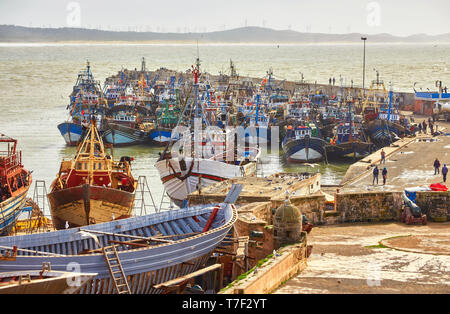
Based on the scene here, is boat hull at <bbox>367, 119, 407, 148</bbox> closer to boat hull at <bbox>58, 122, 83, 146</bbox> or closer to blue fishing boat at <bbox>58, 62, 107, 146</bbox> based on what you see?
blue fishing boat at <bbox>58, 62, 107, 146</bbox>

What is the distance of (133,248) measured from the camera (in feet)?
61.5

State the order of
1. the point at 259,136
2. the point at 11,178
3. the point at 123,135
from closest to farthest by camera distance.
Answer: the point at 11,178 → the point at 259,136 → the point at 123,135

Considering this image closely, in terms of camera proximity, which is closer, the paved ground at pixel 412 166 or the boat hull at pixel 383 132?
the paved ground at pixel 412 166

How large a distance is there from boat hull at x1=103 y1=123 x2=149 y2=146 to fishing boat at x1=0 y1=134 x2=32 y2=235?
29.0 meters

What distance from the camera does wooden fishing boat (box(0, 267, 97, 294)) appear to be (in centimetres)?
1505

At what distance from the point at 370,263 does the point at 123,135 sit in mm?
45708

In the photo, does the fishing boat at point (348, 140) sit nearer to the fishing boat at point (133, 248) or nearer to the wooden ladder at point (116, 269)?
the fishing boat at point (133, 248)

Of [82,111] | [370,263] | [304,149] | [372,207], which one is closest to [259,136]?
[304,149]

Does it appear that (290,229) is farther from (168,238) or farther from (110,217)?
(110,217)

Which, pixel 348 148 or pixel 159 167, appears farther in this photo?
pixel 348 148

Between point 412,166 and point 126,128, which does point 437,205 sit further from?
point 126,128

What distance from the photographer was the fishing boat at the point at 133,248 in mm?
16459

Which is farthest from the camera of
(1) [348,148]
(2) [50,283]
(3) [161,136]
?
(3) [161,136]

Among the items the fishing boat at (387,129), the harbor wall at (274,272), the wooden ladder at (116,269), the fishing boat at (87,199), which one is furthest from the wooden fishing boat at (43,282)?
the fishing boat at (387,129)
